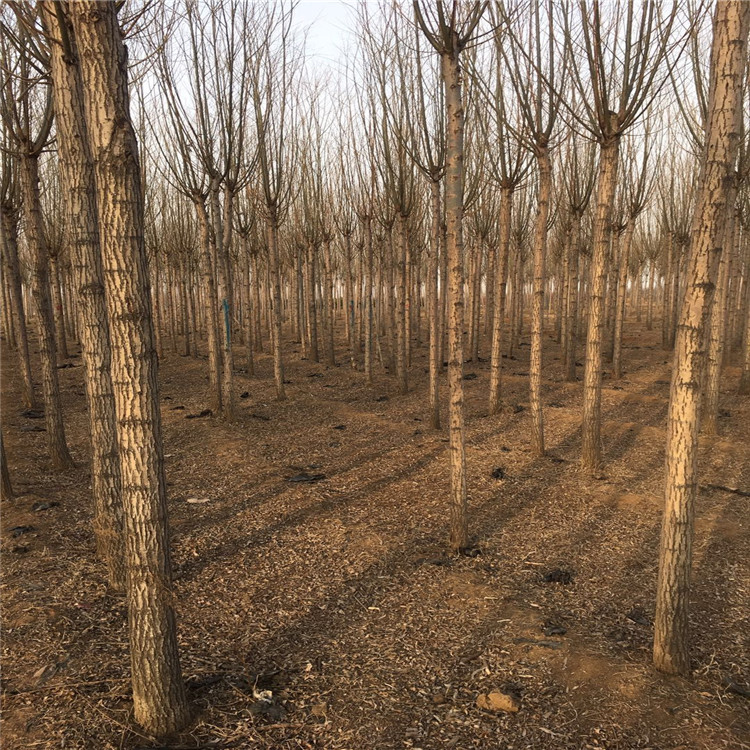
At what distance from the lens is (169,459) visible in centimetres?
757

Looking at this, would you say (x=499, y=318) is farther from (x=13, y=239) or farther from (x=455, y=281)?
(x=13, y=239)

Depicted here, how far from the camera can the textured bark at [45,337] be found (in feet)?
21.8

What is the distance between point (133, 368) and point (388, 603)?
2.76 metres

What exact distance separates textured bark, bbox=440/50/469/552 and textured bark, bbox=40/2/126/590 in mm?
2827

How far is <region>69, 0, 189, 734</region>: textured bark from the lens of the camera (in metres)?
2.33

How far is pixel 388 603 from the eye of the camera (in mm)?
4172

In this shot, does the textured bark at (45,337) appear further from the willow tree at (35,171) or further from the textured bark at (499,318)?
the textured bark at (499,318)

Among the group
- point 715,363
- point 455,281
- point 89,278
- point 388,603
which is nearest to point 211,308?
point 89,278

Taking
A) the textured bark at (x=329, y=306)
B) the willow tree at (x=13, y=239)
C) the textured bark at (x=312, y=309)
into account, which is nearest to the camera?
the willow tree at (x=13, y=239)

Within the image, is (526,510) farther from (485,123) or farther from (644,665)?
(485,123)

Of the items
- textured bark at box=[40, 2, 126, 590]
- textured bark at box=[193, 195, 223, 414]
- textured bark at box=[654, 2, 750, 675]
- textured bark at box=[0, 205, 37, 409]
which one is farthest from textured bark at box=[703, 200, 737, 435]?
textured bark at box=[0, 205, 37, 409]

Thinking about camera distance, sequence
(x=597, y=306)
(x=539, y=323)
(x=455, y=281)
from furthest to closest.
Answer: (x=539, y=323) < (x=597, y=306) < (x=455, y=281)

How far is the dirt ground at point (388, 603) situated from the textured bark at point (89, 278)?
534mm

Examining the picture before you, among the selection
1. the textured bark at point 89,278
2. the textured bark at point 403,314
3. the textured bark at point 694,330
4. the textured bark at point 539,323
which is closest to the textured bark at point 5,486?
the textured bark at point 89,278
